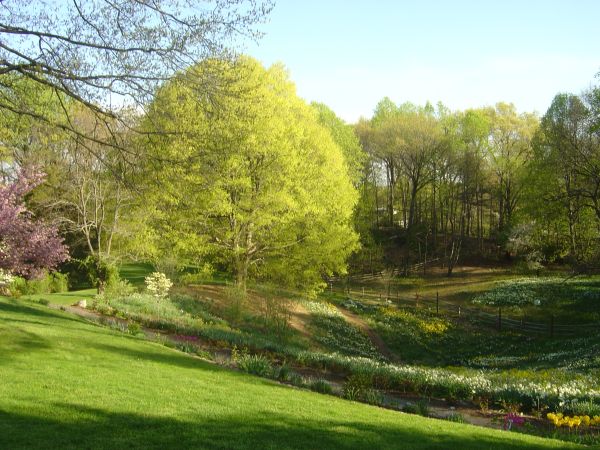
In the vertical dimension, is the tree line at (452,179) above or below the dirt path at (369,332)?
above

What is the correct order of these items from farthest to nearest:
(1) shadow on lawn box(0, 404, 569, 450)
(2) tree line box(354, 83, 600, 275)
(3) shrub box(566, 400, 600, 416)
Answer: (2) tree line box(354, 83, 600, 275)
(3) shrub box(566, 400, 600, 416)
(1) shadow on lawn box(0, 404, 569, 450)

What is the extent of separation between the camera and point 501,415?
10.5 meters

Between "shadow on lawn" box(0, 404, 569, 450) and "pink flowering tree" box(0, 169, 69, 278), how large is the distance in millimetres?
11629

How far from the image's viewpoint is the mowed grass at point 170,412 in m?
6.11

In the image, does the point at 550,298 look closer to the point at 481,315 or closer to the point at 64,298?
the point at 481,315

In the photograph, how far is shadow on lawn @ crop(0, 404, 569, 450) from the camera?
583 centimetres

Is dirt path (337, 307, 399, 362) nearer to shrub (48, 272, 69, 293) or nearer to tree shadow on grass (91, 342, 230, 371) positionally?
tree shadow on grass (91, 342, 230, 371)

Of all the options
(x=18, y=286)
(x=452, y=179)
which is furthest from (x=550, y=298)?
(x=18, y=286)

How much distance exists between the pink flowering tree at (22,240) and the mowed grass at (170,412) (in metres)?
6.57

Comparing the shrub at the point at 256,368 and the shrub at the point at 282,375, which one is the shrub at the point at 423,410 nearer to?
the shrub at the point at 282,375

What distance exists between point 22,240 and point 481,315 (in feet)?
85.5

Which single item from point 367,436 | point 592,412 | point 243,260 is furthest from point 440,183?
point 367,436

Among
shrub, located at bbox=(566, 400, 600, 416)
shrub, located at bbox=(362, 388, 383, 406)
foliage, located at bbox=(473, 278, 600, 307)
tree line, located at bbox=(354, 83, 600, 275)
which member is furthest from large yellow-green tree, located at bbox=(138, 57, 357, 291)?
tree line, located at bbox=(354, 83, 600, 275)

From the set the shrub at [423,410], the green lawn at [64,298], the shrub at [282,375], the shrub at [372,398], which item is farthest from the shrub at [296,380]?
the green lawn at [64,298]
